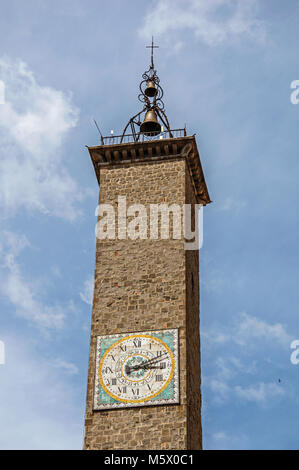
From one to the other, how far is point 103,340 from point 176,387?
152 inches

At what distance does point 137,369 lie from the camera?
109 ft

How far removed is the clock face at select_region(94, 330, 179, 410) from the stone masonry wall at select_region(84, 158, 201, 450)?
292 mm

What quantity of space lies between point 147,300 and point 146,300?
0.05 m

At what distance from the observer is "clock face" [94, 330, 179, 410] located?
32.7m

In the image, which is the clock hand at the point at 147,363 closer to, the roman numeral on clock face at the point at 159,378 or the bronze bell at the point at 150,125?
the roman numeral on clock face at the point at 159,378

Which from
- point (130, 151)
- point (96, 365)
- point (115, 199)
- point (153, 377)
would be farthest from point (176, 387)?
point (130, 151)

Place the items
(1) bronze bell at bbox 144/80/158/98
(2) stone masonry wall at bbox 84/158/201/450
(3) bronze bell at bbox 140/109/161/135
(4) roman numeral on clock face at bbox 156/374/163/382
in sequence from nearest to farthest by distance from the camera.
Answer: (2) stone masonry wall at bbox 84/158/201/450 → (4) roman numeral on clock face at bbox 156/374/163/382 → (3) bronze bell at bbox 140/109/161/135 → (1) bronze bell at bbox 144/80/158/98

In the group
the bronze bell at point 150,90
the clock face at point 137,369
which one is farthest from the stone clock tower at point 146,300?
the bronze bell at point 150,90

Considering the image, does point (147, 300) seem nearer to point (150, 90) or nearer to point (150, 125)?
point (150, 125)

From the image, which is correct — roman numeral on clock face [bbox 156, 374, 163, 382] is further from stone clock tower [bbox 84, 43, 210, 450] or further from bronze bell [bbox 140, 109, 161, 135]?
bronze bell [bbox 140, 109, 161, 135]

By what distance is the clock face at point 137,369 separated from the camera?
107 feet

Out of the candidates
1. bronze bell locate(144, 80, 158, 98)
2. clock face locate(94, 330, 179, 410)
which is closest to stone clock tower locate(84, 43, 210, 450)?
clock face locate(94, 330, 179, 410)
